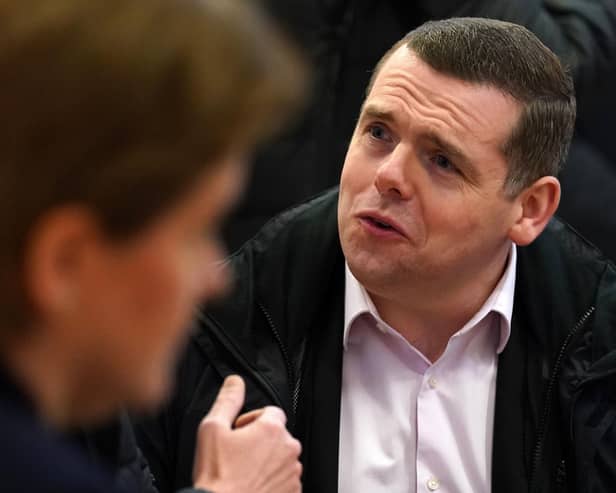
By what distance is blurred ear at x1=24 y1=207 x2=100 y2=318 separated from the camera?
0.87 m

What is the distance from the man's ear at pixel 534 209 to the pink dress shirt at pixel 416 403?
3.0 inches

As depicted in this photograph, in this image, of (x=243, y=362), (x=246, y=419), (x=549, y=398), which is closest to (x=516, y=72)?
(x=549, y=398)

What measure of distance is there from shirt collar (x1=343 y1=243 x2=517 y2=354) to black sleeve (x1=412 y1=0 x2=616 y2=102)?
0.69 m

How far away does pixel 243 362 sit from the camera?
84.4 inches

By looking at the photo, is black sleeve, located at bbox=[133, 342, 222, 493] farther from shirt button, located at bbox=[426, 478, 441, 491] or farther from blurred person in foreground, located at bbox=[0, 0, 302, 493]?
blurred person in foreground, located at bbox=[0, 0, 302, 493]

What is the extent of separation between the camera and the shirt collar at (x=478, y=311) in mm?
2234

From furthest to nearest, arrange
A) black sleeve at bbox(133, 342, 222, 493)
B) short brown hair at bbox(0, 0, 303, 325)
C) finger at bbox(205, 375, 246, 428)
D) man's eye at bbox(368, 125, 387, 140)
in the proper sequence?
man's eye at bbox(368, 125, 387, 140), black sleeve at bbox(133, 342, 222, 493), finger at bbox(205, 375, 246, 428), short brown hair at bbox(0, 0, 303, 325)

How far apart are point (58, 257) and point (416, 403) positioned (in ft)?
4.68

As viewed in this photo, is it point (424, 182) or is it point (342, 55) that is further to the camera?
point (342, 55)

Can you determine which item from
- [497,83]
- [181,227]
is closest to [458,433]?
[497,83]

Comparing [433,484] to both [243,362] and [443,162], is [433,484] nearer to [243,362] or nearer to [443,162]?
[243,362]

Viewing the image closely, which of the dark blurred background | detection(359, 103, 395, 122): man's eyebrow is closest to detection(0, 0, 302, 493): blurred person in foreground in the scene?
detection(359, 103, 395, 122): man's eyebrow

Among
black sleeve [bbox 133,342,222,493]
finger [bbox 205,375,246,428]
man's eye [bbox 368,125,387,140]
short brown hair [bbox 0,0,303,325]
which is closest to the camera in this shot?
short brown hair [bbox 0,0,303,325]

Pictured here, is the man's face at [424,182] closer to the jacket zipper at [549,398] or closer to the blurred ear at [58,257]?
the jacket zipper at [549,398]
